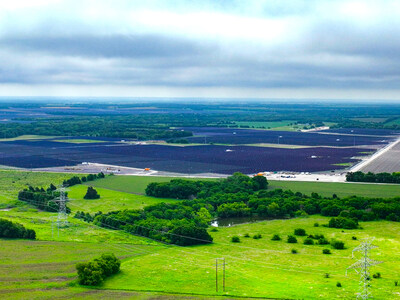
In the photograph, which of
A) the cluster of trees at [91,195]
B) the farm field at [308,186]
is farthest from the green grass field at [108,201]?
the farm field at [308,186]

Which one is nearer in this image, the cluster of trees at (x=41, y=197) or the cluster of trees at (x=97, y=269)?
the cluster of trees at (x=97, y=269)

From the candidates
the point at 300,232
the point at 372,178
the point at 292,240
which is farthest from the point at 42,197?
the point at 372,178

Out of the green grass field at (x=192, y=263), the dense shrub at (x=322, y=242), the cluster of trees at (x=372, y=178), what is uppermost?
the cluster of trees at (x=372, y=178)

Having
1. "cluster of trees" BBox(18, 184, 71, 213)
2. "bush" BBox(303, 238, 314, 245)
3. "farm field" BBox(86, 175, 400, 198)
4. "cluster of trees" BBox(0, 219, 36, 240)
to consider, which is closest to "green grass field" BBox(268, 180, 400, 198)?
"farm field" BBox(86, 175, 400, 198)

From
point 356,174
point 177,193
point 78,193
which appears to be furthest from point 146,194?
point 356,174

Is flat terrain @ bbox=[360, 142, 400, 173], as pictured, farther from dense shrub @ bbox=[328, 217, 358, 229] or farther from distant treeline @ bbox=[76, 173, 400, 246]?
dense shrub @ bbox=[328, 217, 358, 229]

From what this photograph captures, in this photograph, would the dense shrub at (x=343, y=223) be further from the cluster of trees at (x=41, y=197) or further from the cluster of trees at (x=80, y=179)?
the cluster of trees at (x=80, y=179)
